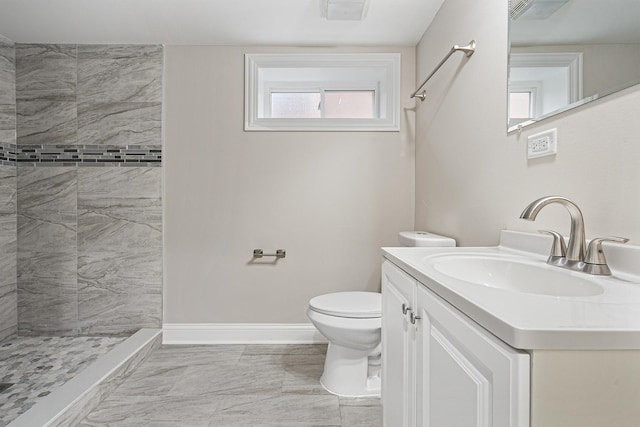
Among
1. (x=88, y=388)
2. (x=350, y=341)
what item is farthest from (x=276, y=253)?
(x=88, y=388)

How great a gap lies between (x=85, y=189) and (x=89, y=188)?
0.03 metres

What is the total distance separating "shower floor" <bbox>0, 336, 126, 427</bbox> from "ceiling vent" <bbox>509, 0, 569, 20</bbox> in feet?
8.48

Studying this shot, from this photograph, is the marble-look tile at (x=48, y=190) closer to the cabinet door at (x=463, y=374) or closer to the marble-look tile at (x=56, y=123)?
the marble-look tile at (x=56, y=123)

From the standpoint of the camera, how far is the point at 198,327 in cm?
249

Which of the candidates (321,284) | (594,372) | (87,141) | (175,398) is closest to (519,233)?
(594,372)

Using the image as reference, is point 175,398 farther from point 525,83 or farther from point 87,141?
point 525,83

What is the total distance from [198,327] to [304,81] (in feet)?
6.46

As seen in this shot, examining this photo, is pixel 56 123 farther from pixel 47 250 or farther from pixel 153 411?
pixel 153 411

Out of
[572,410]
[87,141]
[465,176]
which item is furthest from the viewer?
[87,141]

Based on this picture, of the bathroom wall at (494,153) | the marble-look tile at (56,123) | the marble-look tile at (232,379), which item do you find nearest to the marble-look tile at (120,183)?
the marble-look tile at (56,123)

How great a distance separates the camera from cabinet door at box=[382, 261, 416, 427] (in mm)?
974

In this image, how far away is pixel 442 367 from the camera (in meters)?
0.75

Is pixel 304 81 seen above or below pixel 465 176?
above

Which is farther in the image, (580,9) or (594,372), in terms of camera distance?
(580,9)
